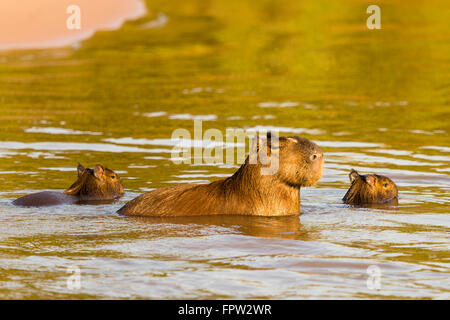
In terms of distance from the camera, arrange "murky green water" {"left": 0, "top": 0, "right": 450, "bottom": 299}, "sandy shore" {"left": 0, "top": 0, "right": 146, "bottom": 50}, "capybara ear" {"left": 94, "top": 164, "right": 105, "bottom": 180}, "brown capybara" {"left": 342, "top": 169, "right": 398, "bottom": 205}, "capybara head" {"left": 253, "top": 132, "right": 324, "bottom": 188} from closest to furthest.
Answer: "murky green water" {"left": 0, "top": 0, "right": 450, "bottom": 299} → "capybara head" {"left": 253, "top": 132, "right": 324, "bottom": 188} → "brown capybara" {"left": 342, "top": 169, "right": 398, "bottom": 205} → "capybara ear" {"left": 94, "top": 164, "right": 105, "bottom": 180} → "sandy shore" {"left": 0, "top": 0, "right": 146, "bottom": 50}

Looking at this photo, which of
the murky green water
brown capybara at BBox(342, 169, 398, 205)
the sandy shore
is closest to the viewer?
the murky green water

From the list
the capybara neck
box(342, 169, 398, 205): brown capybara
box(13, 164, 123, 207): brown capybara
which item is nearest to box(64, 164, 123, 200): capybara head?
box(13, 164, 123, 207): brown capybara

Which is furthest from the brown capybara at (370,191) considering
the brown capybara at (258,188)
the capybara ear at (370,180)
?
the brown capybara at (258,188)

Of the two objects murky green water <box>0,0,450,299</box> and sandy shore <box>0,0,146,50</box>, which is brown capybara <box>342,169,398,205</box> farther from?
sandy shore <box>0,0,146,50</box>

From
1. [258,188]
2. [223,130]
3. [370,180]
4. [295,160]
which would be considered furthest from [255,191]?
[223,130]

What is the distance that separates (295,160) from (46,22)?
24.9 meters

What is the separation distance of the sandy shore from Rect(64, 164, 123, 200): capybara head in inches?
748

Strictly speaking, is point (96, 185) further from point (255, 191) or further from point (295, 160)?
point (295, 160)

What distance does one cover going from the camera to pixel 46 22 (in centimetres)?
3316

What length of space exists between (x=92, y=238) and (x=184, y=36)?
936 inches

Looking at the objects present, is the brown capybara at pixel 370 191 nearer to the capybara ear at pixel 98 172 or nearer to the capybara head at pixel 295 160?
the capybara head at pixel 295 160

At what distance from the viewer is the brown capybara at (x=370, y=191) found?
1100 centimetres

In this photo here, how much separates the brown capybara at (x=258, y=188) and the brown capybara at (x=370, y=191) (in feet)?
4.23

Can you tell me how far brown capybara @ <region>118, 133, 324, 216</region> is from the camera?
977 cm
